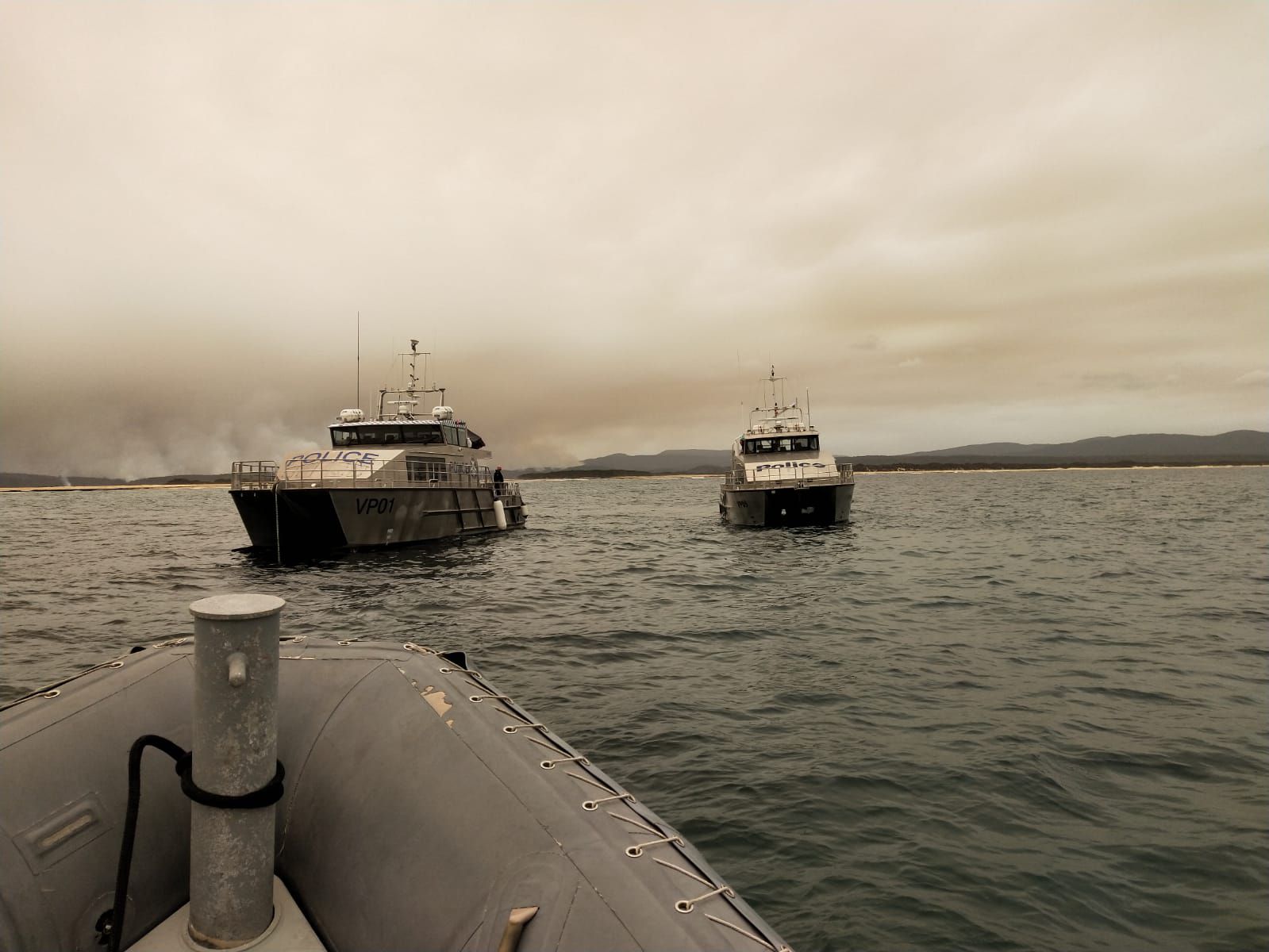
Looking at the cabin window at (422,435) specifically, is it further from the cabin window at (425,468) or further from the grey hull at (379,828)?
the grey hull at (379,828)

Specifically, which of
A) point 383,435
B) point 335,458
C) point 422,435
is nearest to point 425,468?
point 422,435

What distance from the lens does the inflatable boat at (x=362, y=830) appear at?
219cm

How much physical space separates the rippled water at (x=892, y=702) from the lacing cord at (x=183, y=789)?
112 inches

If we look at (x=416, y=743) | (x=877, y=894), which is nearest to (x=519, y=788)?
(x=416, y=743)

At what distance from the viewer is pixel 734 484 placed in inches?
1121

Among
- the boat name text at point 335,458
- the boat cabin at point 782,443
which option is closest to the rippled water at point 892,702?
the boat name text at point 335,458

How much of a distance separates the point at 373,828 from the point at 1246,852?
540cm

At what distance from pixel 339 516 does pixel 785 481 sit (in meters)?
17.6

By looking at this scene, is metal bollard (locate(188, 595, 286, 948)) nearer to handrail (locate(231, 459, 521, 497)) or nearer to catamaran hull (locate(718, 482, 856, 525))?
handrail (locate(231, 459, 521, 497))

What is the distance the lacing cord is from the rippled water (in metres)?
2.85

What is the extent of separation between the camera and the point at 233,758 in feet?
7.39

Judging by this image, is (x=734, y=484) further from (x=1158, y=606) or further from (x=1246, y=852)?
(x=1246, y=852)

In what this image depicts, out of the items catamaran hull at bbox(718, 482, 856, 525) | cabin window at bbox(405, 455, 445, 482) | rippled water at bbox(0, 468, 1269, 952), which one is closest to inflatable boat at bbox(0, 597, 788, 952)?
rippled water at bbox(0, 468, 1269, 952)

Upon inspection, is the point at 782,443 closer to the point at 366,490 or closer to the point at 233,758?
the point at 366,490
